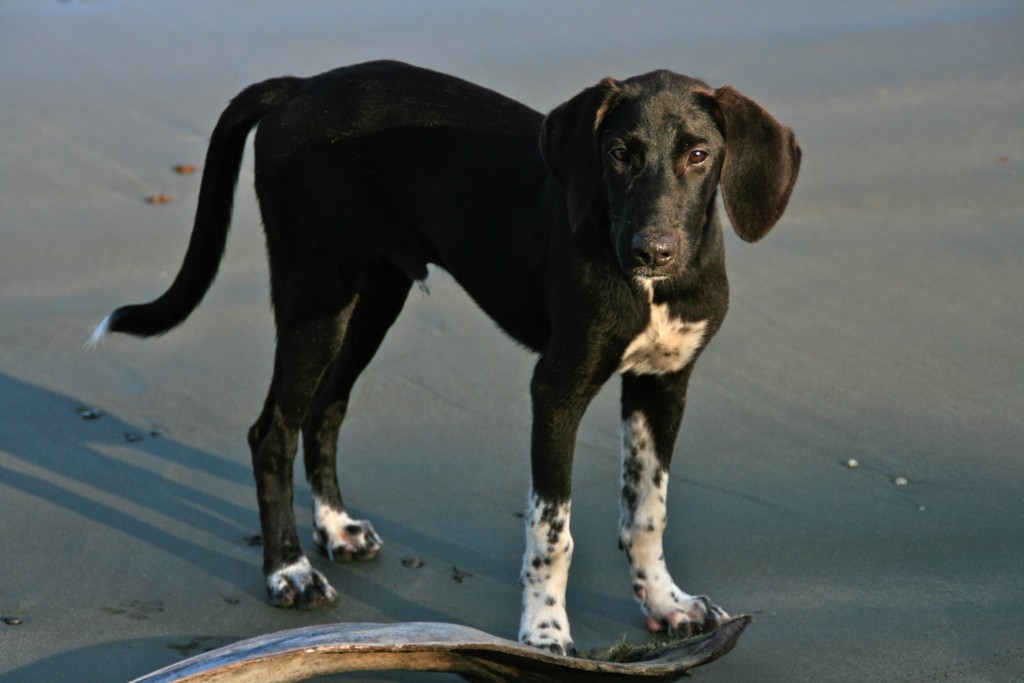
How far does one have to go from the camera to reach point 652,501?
13.5 feet

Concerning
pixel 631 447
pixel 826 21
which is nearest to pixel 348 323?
pixel 631 447

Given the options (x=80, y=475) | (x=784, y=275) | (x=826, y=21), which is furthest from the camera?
(x=826, y=21)

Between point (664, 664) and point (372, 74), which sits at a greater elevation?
point (372, 74)

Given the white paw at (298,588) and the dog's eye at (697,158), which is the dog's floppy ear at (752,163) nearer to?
the dog's eye at (697,158)

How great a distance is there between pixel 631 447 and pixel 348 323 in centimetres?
104

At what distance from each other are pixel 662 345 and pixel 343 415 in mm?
1339

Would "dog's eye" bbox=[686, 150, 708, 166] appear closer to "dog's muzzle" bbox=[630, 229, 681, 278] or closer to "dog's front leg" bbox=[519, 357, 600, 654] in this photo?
"dog's muzzle" bbox=[630, 229, 681, 278]

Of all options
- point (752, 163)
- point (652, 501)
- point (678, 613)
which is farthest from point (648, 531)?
→ point (752, 163)

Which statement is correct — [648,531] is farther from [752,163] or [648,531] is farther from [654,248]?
[752,163]

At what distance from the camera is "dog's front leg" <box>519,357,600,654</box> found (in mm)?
3820

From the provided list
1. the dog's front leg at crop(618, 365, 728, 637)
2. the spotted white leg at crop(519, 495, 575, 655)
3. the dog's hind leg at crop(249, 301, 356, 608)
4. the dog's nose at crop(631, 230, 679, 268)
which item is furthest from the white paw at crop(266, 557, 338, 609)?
the dog's nose at crop(631, 230, 679, 268)

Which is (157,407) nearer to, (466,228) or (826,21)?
(466,228)

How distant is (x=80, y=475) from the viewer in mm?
4969

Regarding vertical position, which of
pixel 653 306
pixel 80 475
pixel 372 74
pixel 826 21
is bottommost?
pixel 80 475
